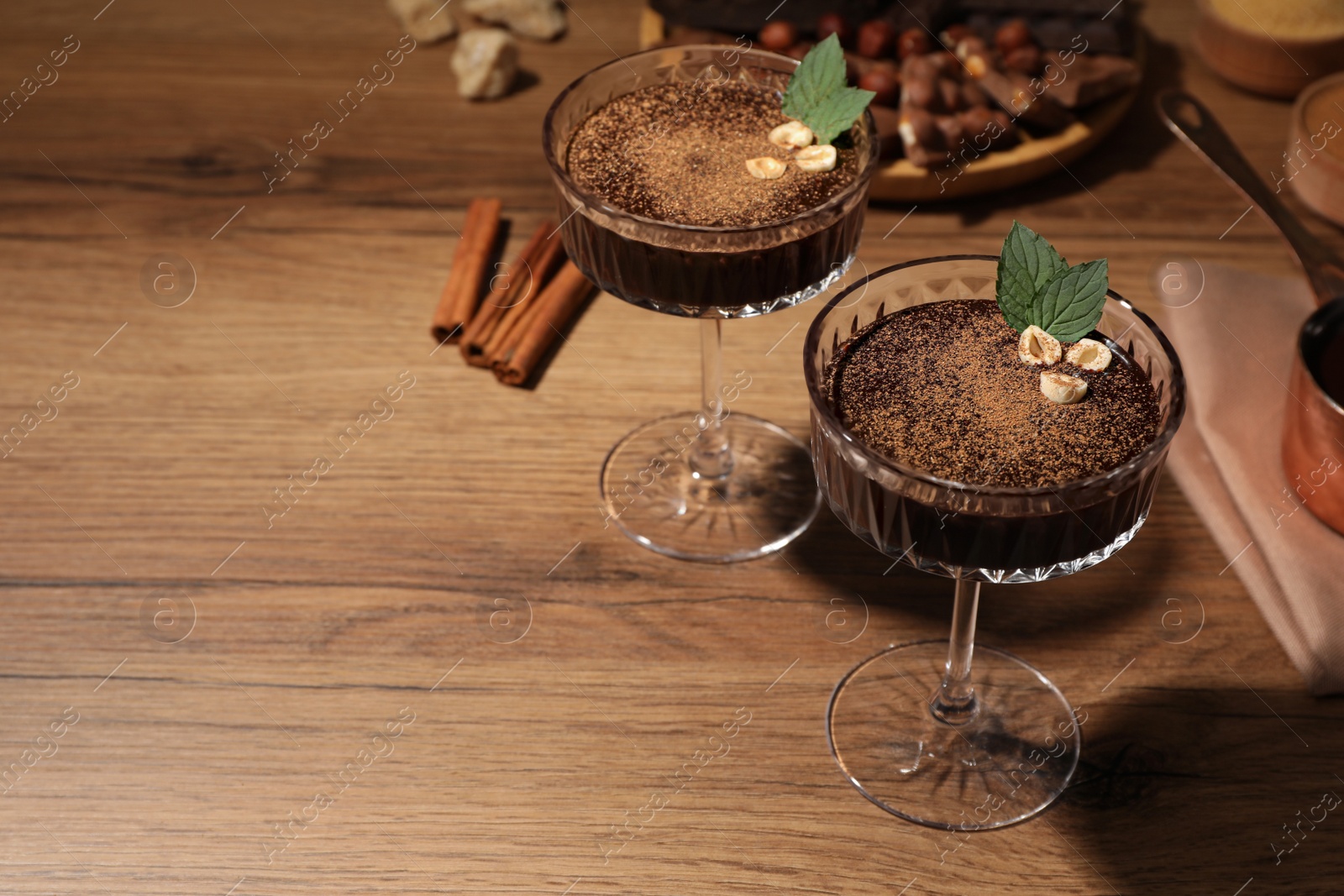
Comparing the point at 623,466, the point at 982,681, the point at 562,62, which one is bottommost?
the point at 982,681

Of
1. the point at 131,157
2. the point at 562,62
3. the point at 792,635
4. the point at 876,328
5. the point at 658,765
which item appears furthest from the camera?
the point at 562,62

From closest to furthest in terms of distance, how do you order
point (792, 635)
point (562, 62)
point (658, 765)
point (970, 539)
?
1. point (970, 539)
2. point (658, 765)
3. point (792, 635)
4. point (562, 62)

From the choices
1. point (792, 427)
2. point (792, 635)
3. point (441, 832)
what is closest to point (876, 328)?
point (792, 635)

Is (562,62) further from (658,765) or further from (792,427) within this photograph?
(658,765)

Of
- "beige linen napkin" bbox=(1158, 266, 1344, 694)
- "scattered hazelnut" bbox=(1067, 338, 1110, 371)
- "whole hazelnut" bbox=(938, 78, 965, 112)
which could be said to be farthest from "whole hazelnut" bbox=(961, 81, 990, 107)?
"scattered hazelnut" bbox=(1067, 338, 1110, 371)

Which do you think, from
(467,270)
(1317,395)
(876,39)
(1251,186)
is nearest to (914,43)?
(876,39)

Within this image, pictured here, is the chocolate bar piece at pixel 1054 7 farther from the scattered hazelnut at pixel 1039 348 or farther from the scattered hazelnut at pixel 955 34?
the scattered hazelnut at pixel 1039 348
